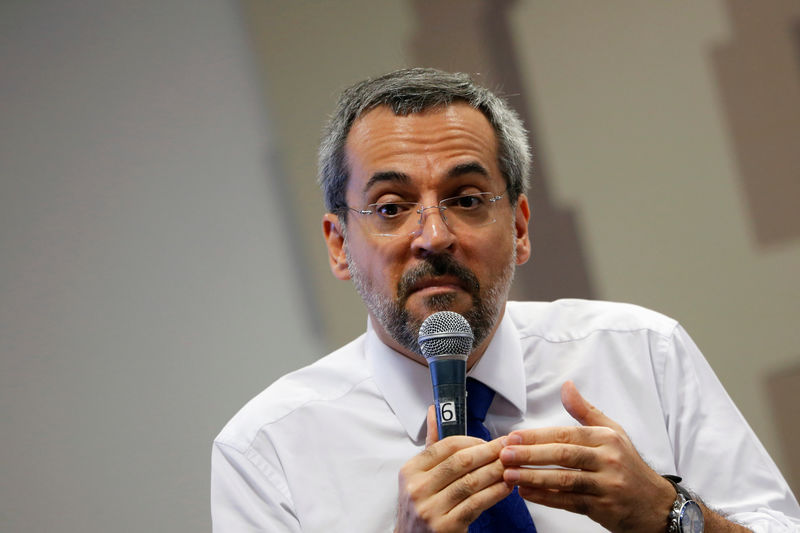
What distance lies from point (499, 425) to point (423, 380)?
201 millimetres

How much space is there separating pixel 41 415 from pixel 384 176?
147 centimetres

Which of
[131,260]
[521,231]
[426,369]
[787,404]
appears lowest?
[787,404]

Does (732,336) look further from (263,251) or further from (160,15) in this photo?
(160,15)

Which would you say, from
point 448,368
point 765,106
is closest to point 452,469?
point 448,368

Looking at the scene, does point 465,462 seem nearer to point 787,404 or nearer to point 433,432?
point 433,432

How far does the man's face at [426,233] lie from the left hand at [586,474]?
0.37 m

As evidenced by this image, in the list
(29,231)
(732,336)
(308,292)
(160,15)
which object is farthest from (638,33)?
(29,231)

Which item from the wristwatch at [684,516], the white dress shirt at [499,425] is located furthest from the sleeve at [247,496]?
the wristwatch at [684,516]

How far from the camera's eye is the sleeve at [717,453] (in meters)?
1.65

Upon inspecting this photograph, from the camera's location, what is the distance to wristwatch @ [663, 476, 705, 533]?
1.36 metres

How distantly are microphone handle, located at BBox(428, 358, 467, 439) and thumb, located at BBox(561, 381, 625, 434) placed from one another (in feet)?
0.67

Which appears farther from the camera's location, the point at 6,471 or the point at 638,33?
the point at 638,33

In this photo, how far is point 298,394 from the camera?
1.83 m

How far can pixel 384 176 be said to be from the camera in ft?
5.55
